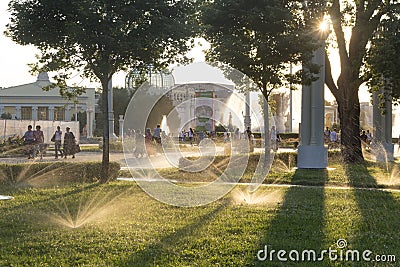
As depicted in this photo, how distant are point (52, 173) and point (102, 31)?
5.13 meters

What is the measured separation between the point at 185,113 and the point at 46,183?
13.8ft

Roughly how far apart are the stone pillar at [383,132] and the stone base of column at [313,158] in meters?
7.98

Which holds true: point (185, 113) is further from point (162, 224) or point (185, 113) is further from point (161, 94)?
point (162, 224)

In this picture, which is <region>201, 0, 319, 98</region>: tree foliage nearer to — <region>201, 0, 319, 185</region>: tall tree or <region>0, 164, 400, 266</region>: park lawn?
<region>201, 0, 319, 185</region>: tall tree

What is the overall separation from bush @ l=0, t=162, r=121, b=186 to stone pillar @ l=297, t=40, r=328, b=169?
786cm

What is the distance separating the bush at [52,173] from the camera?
659 inches

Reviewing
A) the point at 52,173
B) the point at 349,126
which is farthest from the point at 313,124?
the point at 52,173

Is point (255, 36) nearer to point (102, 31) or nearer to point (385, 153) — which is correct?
point (102, 31)

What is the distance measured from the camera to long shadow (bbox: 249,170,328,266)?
7068 millimetres

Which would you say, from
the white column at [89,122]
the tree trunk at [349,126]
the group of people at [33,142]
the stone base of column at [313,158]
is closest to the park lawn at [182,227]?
the stone base of column at [313,158]

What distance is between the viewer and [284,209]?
432 inches

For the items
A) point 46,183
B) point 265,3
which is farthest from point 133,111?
point 265,3

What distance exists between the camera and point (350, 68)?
2502 cm

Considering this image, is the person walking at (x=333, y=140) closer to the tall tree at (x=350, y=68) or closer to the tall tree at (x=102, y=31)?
the tall tree at (x=350, y=68)
